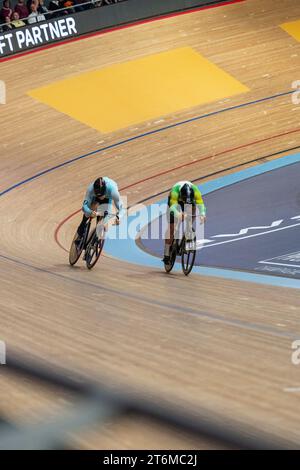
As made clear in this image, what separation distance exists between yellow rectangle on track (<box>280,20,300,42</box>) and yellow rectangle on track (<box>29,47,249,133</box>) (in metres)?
1.62

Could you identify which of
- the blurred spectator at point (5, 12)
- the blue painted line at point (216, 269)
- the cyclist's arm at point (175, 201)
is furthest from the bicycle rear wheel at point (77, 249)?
the blurred spectator at point (5, 12)

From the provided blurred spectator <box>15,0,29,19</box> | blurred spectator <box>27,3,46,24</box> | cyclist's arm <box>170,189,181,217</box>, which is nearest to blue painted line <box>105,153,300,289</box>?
cyclist's arm <box>170,189,181,217</box>

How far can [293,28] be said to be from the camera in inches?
511

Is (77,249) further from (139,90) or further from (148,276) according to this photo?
(139,90)

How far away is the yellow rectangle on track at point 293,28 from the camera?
42.1 feet

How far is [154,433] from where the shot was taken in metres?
2.14

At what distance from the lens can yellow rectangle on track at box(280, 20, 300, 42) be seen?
505 inches

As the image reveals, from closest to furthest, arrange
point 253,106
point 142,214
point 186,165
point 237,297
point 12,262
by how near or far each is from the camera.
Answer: point 237,297
point 12,262
point 142,214
point 186,165
point 253,106

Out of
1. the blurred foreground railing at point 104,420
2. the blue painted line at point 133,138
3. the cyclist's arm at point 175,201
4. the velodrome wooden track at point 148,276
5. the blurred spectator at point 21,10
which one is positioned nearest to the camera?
the blurred foreground railing at point 104,420

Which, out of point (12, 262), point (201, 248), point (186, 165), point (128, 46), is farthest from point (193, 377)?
point (128, 46)

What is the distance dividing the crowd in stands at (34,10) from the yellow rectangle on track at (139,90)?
4.00 ft

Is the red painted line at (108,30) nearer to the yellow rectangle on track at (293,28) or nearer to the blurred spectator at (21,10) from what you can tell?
the blurred spectator at (21,10)

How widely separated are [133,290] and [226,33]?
809cm

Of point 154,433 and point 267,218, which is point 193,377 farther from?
point 267,218
